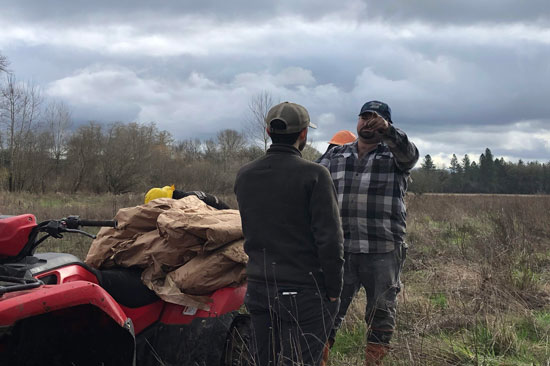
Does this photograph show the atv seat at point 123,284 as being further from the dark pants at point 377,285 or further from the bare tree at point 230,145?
the bare tree at point 230,145

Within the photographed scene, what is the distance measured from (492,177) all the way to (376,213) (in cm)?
7368

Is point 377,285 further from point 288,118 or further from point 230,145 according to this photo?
point 230,145

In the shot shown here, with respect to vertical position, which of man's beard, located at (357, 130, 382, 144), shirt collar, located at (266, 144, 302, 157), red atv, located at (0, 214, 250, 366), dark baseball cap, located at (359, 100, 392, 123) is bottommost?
red atv, located at (0, 214, 250, 366)

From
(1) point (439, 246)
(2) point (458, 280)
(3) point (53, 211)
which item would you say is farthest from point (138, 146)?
(2) point (458, 280)

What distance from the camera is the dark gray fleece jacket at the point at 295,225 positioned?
2.54 meters

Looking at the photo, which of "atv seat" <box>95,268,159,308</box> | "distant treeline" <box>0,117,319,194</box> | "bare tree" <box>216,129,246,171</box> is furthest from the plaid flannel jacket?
"bare tree" <box>216,129,246,171</box>

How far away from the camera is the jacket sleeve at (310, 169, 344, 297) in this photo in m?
2.52

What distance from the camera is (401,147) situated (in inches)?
140

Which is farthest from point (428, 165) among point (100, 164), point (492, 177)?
point (100, 164)

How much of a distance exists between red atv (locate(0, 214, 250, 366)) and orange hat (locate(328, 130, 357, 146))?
1524 mm

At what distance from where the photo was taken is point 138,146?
3919 cm

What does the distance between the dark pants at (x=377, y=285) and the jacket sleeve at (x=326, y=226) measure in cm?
101

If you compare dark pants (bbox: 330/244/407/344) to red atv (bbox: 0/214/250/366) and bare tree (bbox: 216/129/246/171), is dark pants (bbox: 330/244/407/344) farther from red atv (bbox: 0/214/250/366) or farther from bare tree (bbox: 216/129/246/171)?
bare tree (bbox: 216/129/246/171)

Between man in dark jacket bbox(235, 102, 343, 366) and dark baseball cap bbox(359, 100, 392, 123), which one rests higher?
dark baseball cap bbox(359, 100, 392, 123)
